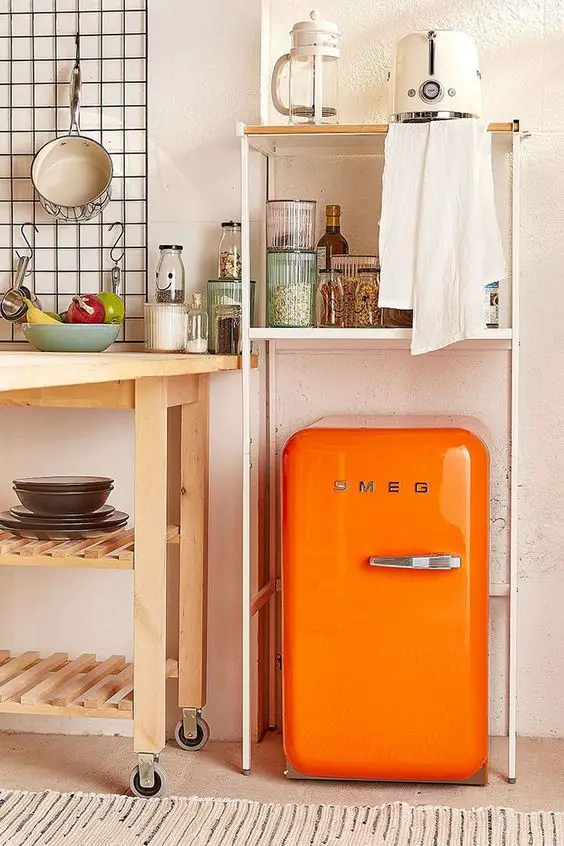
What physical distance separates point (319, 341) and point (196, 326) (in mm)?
310

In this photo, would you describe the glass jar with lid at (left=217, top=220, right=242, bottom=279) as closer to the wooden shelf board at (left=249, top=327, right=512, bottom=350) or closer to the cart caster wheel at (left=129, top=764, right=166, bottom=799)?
the wooden shelf board at (left=249, top=327, right=512, bottom=350)

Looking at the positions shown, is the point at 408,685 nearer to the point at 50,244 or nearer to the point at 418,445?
the point at 418,445

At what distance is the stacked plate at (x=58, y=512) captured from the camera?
2461 millimetres

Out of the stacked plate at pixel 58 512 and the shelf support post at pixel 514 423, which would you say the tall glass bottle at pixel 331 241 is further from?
the stacked plate at pixel 58 512

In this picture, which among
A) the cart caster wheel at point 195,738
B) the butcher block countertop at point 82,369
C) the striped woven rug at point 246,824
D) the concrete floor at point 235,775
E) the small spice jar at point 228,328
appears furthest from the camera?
the cart caster wheel at point 195,738

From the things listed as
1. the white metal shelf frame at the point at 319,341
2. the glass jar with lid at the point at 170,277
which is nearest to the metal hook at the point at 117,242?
the glass jar with lid at the point at 170,277

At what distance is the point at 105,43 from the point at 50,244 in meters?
0.51

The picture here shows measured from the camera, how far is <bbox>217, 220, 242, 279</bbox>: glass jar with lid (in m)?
2.65

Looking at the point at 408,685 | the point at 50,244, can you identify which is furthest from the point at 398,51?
the point at 408,685

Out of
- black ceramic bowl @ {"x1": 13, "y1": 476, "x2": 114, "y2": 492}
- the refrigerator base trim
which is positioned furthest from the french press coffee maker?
the refrigerator base trim

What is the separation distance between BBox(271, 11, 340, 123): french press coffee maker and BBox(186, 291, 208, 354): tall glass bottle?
465mm

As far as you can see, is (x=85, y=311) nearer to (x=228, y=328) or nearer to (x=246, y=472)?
(x=228, y=328)

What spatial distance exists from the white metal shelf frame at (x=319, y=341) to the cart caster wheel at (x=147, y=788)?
0.73 feet

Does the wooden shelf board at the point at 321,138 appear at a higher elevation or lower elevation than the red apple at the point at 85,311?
higher
